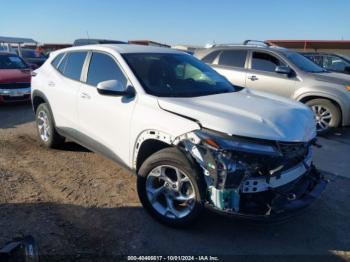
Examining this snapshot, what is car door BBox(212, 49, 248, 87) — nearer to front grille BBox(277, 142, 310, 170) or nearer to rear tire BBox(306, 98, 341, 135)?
rear tire BBox(306, 98, 341, 135)

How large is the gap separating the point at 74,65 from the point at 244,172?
128 inches

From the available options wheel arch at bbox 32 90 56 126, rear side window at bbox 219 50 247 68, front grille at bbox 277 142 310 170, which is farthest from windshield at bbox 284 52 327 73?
wheel arch at bbox 32 90 56 126

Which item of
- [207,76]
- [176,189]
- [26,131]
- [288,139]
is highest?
[207,76]

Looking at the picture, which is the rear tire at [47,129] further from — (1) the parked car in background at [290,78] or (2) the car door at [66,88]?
(1) the parked car in background at [290,78]

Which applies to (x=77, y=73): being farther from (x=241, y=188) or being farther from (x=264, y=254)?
(x=264, y=254)

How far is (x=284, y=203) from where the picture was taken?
3.22 m

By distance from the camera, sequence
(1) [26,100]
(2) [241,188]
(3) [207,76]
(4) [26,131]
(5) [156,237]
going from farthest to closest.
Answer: (1) [26,100] → (4) [26,131] → (3) [207,76] → (5) [156,237] → (2) [241,188]

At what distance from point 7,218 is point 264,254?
2.59 m

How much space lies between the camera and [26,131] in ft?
24.2

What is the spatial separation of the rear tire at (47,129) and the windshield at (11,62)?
18.8 ft

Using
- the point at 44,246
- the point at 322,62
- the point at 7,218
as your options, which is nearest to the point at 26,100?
the point at 7,218

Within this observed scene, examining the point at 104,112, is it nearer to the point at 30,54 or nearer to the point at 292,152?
the point at 292,152

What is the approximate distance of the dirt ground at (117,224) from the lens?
333cm

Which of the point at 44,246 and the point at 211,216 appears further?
the point at 211,216
